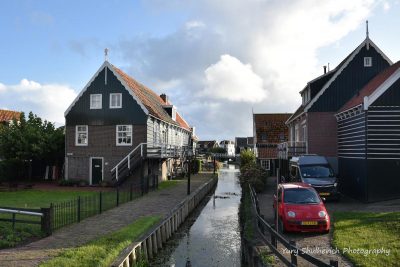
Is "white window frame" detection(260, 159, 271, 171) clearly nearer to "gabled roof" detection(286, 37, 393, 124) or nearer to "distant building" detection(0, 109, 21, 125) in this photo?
"gabled roof" detection(286, 37, 393, 124)

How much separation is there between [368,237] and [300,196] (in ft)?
9.96

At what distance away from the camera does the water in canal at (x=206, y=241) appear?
14.4 meters

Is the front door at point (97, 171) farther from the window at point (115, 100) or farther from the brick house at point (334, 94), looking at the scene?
the brick house at point (334, 94)

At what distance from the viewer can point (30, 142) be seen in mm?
33500

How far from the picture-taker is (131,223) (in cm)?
1633

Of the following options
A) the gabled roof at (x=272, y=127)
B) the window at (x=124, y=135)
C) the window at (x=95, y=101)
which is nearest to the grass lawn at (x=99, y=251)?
the window at (x=124, y=135)

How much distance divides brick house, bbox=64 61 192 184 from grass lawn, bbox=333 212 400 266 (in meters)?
19.5

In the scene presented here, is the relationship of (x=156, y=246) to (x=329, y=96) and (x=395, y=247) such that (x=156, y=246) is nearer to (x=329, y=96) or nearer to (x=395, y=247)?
(x=395, y=247)

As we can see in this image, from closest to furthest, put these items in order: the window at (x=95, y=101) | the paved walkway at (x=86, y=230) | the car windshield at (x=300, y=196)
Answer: the paved walkway at (x=86, y=230), the car windshield at (x=300, y=196), the window at (x=95, y=101)

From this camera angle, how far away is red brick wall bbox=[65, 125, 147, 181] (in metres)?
33.1

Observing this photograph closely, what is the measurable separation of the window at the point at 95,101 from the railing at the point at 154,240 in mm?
14747

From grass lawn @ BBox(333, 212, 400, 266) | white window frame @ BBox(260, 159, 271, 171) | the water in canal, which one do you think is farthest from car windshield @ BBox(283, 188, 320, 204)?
white window frame @ BBox(260, 159, 271, 171)

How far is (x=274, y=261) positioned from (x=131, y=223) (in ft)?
24.6

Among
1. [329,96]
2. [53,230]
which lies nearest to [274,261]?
A: [53,230]
